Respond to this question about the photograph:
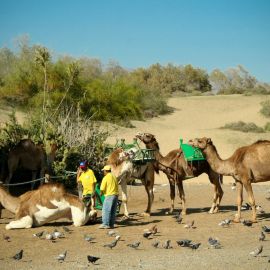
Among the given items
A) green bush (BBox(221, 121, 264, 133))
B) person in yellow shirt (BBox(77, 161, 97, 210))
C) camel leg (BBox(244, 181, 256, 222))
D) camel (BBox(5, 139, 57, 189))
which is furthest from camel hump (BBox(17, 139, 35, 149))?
green bush (BBox(221, 121, 264, 133))

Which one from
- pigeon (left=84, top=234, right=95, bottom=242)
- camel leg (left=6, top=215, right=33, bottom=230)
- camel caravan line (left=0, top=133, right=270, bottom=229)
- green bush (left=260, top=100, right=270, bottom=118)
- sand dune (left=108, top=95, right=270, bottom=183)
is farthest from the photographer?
green bush (left=260, top=100, right=270, bottom=118)

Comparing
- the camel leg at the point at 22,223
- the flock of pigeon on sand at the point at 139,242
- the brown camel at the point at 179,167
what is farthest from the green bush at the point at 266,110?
the camel leg at the point at 22,223

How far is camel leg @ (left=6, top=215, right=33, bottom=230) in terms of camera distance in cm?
1296

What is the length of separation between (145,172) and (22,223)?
385 cm

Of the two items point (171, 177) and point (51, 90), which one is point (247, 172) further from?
point (51, 90)

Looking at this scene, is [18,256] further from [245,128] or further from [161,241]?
[245,128]

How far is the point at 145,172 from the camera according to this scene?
51.8 feet

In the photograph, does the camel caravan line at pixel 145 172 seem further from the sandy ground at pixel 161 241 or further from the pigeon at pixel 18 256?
the pigeon at pixel 18 256

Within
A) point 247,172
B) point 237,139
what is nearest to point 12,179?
point 247,172

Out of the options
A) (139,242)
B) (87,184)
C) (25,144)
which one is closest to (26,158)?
(25,144)

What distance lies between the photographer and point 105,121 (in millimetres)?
35938

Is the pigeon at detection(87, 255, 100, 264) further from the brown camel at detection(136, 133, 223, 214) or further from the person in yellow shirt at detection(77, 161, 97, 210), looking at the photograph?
the brown camel at detection(136, 133, 223, 214)

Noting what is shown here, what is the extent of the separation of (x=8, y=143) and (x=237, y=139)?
19.6 metres

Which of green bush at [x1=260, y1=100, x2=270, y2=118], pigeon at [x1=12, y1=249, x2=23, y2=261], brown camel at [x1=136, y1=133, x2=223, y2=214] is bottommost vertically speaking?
pigeon at [x1=12, y1=249, x2=23, y2=261]
